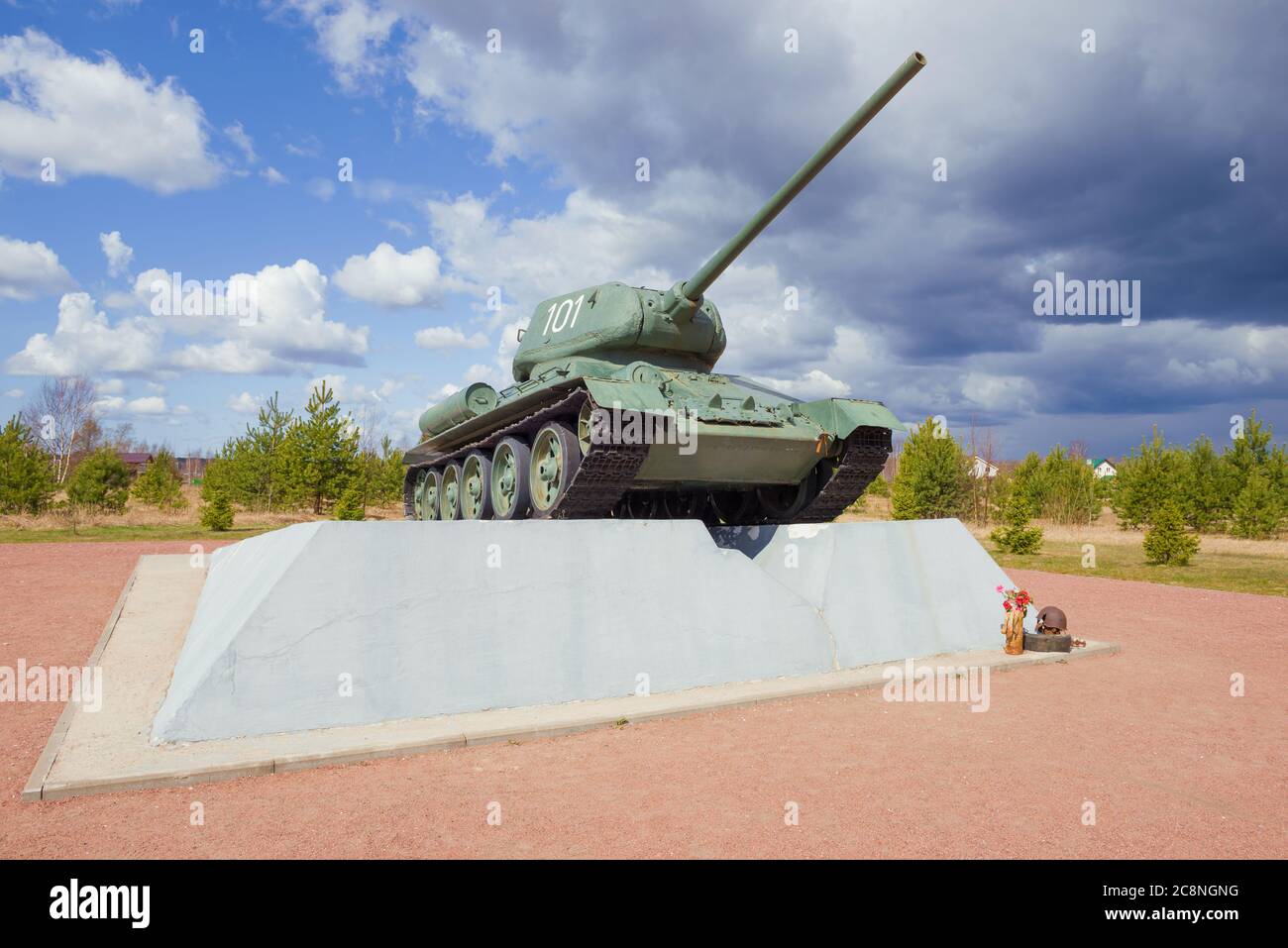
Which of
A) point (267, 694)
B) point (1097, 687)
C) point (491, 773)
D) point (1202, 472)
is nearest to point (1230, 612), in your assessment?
point (1097, 687)

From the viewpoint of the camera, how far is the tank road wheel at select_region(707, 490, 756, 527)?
11859 mm

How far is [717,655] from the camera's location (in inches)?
289

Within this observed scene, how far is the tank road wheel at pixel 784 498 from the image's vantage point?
10656mm

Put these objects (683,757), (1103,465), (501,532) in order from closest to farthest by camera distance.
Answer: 1. (683,757)
2. (501,532)
3. (1103,465)

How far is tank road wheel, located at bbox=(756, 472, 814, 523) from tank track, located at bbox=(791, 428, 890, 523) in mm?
150

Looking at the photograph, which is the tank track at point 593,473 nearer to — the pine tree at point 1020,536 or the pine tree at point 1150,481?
the pine tree at point 1020,536

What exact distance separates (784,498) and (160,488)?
31518mm

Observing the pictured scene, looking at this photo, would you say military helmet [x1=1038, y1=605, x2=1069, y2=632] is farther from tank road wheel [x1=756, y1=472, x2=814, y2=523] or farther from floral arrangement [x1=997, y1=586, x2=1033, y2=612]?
tank road wheel [x1=756, y1=472, x2=814, y2=523]

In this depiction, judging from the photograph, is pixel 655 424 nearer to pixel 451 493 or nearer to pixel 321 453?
pixel 451 493

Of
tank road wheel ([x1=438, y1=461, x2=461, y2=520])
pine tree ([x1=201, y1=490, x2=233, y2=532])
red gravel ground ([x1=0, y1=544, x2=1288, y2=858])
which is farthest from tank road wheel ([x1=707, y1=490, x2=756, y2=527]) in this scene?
pine tree ([x1=201, y1=490, x2=233, y2=532])

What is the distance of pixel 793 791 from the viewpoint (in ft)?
15.4

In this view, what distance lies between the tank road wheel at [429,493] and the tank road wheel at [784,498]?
5.13 m

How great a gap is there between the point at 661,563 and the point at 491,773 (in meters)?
2.77

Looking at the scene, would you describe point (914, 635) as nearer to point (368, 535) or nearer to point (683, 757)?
point (683, 757)
